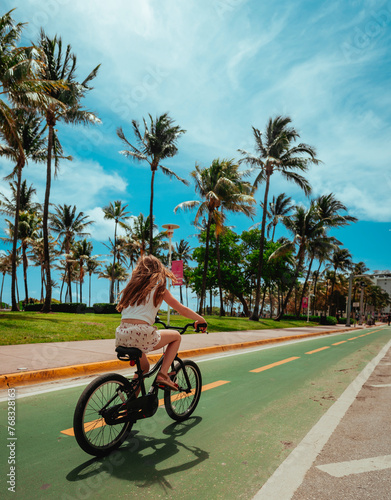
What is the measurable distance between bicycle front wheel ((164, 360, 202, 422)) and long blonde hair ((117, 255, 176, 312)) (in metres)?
1.05

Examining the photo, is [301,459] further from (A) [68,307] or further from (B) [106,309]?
(B) [106,309]

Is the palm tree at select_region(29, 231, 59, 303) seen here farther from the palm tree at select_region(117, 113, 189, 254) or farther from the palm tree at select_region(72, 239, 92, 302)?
the palm tree at select_region(117, 113, 189, 254)

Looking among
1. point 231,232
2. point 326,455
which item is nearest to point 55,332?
point 326,455

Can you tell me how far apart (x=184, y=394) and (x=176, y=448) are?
0.84 meters

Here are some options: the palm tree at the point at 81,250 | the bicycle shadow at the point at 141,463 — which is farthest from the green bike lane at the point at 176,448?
the palm tree at the point at 81,250

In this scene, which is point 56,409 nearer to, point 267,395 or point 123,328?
point 123,328

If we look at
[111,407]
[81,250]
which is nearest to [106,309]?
[81,250]

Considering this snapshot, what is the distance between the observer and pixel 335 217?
4038 centimetres

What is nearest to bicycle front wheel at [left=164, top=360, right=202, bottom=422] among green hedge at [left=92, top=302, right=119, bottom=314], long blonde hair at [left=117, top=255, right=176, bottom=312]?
long blonde hair at [left=117, top=255, right=176, bottom=312]

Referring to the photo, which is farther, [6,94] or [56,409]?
[6,94]

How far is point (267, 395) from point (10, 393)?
368 centimetres

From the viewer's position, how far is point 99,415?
124 inches

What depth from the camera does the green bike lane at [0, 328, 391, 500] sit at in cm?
269

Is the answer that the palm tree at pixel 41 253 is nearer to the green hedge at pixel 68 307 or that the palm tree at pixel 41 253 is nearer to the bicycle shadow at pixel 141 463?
the green hedge at pixel 68 307
